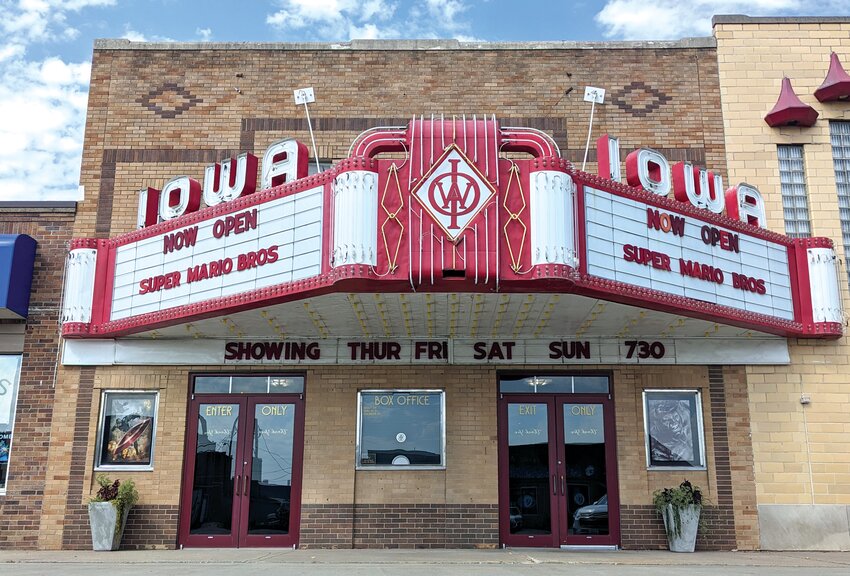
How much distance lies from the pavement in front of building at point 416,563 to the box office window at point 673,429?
164 cm

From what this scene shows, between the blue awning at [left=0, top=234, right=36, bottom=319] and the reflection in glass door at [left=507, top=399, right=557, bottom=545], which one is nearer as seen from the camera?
the reflection in glass door at [left=507, top=399, right=557, bottom=545]

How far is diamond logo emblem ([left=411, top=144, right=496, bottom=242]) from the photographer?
35.8 ft

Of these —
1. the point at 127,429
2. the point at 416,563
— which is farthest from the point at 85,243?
the point at 416,563

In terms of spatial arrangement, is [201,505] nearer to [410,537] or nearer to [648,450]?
[410,537]

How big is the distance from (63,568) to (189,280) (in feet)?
14.5

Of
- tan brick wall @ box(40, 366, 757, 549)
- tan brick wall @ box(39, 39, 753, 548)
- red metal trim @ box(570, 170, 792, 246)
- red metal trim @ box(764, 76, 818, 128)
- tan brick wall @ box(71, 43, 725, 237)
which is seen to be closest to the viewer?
red metal trim @ box(570, 170, 792, 246)

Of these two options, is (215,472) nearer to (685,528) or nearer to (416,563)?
(416,563)

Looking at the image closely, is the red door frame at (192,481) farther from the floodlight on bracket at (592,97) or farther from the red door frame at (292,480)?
the floodlight on bracket at (592,97)

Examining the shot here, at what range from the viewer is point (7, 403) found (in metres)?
14.9

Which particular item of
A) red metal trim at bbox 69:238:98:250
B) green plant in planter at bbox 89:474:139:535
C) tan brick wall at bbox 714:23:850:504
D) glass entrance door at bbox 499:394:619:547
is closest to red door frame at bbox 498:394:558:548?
glass entrance door at bbox 499:394:619:547

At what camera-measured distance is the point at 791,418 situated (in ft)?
48.4

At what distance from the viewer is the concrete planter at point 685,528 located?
13.6 meters

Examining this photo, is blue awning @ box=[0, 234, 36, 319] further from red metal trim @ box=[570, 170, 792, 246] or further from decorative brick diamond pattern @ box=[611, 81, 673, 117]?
decorative brick diamond pattern @ box=[611, 81, 673, 117]

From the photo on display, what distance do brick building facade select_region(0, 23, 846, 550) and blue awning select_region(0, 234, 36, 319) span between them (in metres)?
1.03
